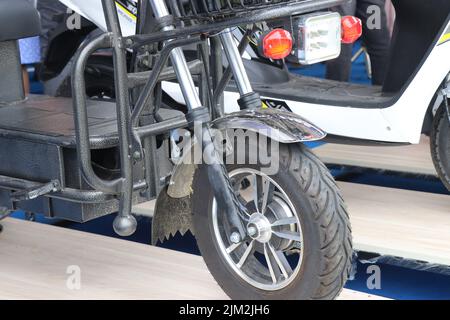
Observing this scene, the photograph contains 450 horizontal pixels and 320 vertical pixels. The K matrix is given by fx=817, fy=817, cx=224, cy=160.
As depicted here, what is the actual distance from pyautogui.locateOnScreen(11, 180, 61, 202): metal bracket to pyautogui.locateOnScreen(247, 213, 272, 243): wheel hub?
0.52 m

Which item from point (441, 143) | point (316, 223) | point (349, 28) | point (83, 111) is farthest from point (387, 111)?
point (83, 111)

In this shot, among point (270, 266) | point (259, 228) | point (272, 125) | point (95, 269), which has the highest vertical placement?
point (272, 125)

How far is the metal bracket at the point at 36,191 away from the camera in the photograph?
2047 millimetres

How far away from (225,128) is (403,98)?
0.98m

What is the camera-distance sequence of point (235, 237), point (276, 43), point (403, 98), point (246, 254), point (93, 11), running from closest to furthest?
point (276, 43)
point (235, 237)
point (246, 254)
point (403, 98)
point (93, 11)

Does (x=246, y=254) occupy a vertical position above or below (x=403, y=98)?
below

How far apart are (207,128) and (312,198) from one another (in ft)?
0.97

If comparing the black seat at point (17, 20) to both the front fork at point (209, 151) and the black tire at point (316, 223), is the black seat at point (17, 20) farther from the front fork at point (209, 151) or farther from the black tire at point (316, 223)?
the black tire at point (316, 223)

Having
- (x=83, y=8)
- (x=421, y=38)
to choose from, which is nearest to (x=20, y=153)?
(x=83, y=8)

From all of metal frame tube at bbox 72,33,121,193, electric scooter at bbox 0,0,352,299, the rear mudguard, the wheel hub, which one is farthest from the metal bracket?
the wheel hub

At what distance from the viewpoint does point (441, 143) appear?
2762mm

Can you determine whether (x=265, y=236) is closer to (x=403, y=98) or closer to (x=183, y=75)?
(x=183, y=75)

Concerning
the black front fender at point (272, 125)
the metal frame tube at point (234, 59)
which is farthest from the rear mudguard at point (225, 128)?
the metal frame tube at point (234, 59)
